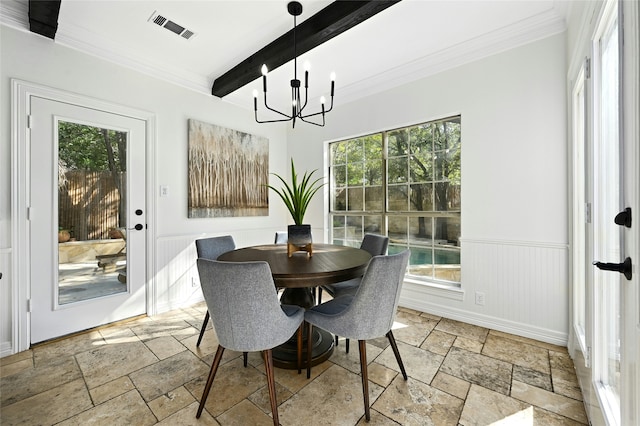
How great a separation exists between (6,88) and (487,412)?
4.06 metres

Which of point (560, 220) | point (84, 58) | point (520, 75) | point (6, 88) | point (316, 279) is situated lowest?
point (316, 279)

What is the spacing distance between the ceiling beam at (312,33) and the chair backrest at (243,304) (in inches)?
75.0

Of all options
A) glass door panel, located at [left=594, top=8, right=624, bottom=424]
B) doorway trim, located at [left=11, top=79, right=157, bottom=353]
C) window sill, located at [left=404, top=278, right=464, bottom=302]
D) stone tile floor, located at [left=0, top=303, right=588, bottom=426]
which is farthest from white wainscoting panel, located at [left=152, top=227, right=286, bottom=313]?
glass door panel, located at [left=594, top=8, right=624, bottom=424]

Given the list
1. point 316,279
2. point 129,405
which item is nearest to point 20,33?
point 129,405

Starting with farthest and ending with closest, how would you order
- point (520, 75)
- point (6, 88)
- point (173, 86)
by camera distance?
point (173, 86) → point (520, 75) → point (6, 88)

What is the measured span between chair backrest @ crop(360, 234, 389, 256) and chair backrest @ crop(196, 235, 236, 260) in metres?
1.34

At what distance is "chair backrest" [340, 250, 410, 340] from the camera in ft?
4.77

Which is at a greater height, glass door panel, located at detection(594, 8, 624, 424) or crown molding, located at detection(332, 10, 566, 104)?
crown molding, located at detection(332, 10, 566, 104)

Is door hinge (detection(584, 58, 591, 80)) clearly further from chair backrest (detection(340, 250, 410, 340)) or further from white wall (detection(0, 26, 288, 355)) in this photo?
white wall (detection(0, 26, 288, 355))

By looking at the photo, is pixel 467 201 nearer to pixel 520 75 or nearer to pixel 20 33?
pixel 520 75

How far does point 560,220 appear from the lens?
2.21m

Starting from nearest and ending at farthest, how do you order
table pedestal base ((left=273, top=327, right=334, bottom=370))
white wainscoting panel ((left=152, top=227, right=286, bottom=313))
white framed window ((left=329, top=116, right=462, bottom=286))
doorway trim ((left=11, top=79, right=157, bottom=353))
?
table pedestal base ((left=273, top=327, right=334, bottom=370)) → doorway trim ((left=11, top=79, right=157, bottom=353)) → white framed window ((left=329, top=116, right=462, bottom=286)) → white wainscoting panel ((left=152, top=227, right=286, bottom=313))

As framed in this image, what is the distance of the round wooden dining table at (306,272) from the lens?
1551 mm

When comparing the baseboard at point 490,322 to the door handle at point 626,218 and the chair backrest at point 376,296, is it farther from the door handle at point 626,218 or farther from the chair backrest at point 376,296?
the door handle at point 626,218
